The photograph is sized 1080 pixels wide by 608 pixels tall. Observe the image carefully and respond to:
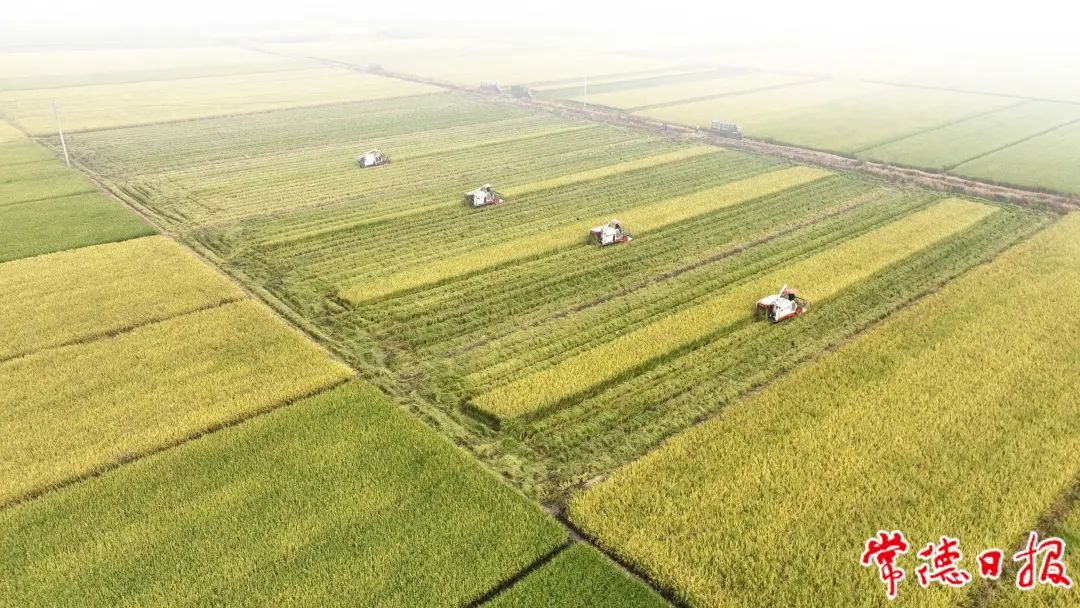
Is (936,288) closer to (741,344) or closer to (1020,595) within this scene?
(741,344)

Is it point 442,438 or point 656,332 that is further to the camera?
point 656,332

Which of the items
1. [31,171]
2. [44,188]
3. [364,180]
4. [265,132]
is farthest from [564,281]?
[265,132]

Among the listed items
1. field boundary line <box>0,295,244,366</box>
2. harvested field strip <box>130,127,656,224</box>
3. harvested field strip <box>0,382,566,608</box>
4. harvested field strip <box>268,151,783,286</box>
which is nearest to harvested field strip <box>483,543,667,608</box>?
harvested field strip <box>0,382,566,608</box>

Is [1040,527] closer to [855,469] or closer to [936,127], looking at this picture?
[855,469]

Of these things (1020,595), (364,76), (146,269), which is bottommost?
(1020,595)

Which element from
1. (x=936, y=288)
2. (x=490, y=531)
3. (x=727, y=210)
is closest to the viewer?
(x=490, y=531)

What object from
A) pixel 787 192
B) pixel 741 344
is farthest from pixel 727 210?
pixel 741 344
